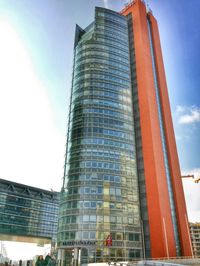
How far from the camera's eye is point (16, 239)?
364 ft

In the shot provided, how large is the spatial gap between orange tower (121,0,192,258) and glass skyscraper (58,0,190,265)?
279 mm

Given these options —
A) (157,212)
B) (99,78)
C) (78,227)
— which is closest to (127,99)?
(99,78)

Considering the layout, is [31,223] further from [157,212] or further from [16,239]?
[157,212]

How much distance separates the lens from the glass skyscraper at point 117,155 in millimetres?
55250

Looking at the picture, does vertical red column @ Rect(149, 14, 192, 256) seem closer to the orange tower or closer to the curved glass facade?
the orange tower

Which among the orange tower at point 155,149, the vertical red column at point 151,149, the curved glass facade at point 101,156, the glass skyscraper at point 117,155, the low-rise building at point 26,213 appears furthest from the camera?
the low-rise building at point 26,213

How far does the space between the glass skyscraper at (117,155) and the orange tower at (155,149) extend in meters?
0.28

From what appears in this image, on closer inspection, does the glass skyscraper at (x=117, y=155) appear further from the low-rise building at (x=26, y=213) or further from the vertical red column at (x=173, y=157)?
the low-rise building at (x=26, y=213)

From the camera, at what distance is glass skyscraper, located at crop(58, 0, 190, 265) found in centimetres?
5525

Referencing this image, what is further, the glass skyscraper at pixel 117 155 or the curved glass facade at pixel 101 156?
the glass skyscraper at pixel 117 155

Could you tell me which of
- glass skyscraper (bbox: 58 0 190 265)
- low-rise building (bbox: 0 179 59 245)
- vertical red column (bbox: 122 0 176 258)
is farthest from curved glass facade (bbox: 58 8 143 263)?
low-rise building (bbox: 0 179 59 245)

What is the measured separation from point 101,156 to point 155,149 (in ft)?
51.4

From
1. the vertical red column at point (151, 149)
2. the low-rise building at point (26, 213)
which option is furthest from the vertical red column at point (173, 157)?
the low-rise building at point (26, 213)

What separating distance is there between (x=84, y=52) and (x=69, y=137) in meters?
→ 31.1
